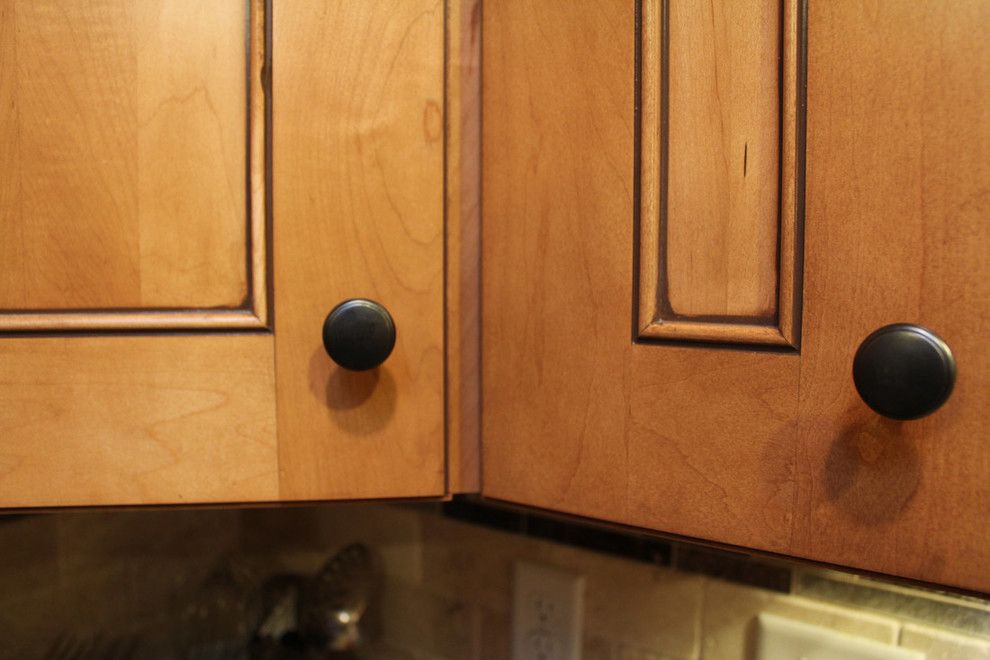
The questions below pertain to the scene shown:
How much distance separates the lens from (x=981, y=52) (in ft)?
1.07

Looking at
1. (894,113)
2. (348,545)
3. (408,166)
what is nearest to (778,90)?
(894,113)

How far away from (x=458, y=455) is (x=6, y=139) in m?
0.31

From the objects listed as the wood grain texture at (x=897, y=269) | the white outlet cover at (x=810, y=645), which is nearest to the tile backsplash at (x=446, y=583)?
the white outlet cover at (x=810, y=645)

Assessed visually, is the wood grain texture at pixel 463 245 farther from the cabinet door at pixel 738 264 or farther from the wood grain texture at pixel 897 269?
the wood grain texture at pixel 897 269

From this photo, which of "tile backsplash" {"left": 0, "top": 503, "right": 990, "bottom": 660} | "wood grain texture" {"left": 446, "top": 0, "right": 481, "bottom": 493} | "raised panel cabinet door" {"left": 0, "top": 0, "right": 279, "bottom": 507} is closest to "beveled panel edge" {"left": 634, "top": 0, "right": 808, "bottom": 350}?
"wood grain texture" {"left": 446, "top": 0, "right": 481, "bottom": 493}

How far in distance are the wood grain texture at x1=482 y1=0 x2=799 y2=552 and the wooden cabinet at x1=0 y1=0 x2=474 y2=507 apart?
50 millimetres

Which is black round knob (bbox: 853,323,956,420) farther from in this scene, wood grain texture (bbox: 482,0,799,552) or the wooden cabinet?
the wooden cabinet

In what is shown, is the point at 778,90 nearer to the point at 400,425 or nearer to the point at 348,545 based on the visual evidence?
the point at 400,425

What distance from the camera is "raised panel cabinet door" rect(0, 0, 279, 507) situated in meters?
0.43

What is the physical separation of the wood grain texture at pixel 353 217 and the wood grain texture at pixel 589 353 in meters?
0.04

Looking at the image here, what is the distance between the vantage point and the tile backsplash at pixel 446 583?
0.62 metres

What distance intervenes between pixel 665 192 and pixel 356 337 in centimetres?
18

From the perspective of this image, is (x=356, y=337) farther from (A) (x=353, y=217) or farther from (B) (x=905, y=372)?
(B) (x=905, y=372)

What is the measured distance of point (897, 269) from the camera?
1.14 ft
